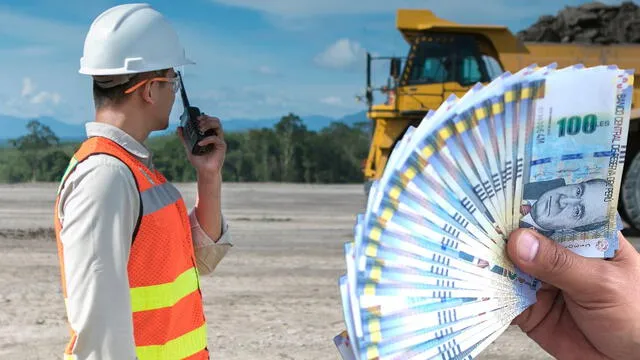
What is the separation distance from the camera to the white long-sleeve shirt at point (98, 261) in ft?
6.15

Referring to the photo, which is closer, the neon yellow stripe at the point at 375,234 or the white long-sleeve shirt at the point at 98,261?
the neon yellow stripe at the point at 375,234

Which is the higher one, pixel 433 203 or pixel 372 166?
pixel 433 203

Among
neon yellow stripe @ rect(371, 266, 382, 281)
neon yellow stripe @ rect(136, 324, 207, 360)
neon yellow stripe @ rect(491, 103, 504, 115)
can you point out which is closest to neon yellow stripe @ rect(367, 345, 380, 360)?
neon yellow stripe @ rect(371, 266, 382, 281)

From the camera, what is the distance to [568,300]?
176 cm

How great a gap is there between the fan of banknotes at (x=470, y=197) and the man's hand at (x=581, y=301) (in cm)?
5

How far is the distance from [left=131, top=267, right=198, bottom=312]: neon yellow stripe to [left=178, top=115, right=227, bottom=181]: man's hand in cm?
44

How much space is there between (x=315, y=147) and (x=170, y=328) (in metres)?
25.1

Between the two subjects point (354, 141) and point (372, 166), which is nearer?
point (372, 166)

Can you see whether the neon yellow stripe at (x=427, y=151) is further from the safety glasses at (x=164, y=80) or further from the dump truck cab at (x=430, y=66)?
the dump truck cab at (x=430, y=66)

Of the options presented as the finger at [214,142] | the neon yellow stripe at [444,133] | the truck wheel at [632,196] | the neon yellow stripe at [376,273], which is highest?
the neon yellow stripe at [444,133]

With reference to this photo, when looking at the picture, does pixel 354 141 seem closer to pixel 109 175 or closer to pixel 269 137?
pixel 269 137

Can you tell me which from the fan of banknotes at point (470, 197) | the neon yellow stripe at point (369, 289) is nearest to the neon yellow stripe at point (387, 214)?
the fan of banknotes at point (470, 197)

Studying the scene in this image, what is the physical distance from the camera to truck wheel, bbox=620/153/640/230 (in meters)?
10.3

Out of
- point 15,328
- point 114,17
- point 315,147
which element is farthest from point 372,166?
point 315,147
